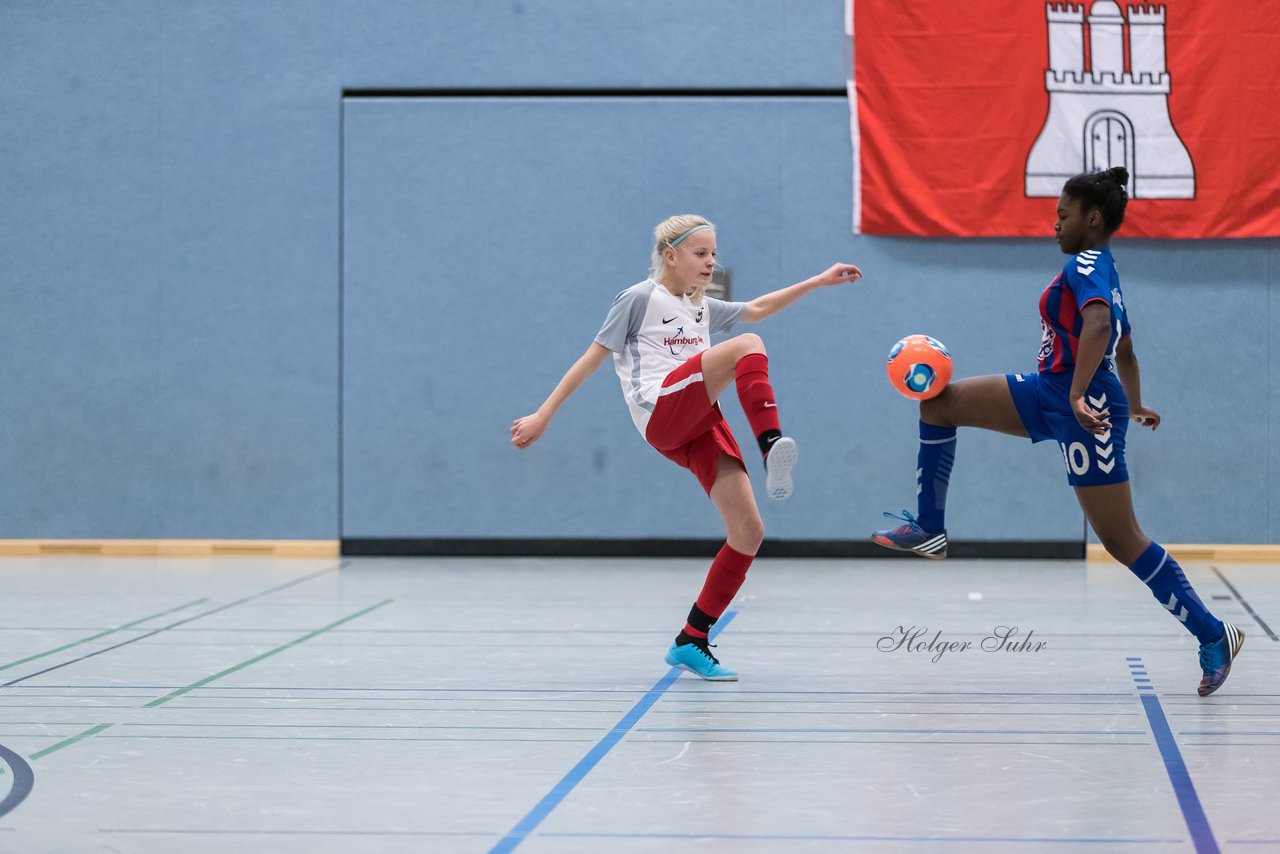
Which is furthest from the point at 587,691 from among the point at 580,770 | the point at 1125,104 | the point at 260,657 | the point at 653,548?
the point at 1125,104

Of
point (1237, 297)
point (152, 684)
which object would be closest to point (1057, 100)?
point (1237, 297)

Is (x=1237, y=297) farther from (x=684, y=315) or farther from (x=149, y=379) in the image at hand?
(x=149, y=379)

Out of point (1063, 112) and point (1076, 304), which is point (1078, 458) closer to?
point (1076, 304)

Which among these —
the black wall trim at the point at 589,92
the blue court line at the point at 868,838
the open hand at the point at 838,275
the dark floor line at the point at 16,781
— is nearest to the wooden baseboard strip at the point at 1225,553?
the black wall trim at the point at 589,92

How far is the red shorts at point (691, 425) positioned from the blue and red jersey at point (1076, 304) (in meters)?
1.20

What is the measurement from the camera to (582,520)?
10.5 meters

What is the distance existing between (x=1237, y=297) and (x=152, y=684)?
798 cm

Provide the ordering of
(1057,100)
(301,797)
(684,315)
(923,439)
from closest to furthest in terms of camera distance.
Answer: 1. (301,797)
2. (923,439)
3. (684,315)
4. (1057,100)

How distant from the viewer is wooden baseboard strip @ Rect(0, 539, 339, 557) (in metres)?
10.6

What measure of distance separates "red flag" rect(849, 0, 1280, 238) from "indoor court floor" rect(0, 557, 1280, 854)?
10.5ft

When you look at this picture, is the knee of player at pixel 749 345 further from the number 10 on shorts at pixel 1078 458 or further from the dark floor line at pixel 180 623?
the dark floor line at pixel 180 623

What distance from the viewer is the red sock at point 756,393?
16.0 ft

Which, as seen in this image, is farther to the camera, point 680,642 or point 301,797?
point 680,642

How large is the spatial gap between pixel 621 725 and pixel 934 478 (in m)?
1.48
